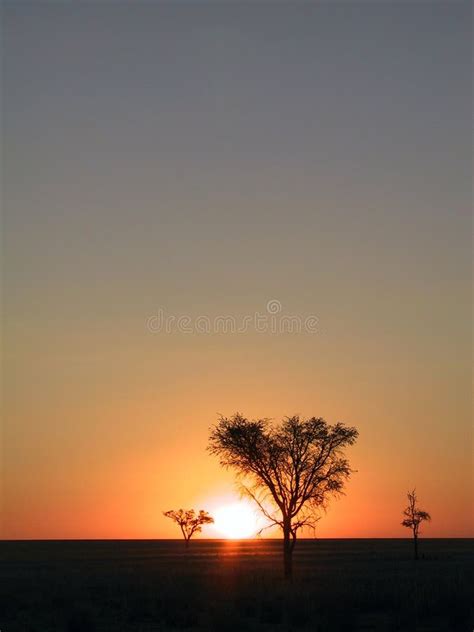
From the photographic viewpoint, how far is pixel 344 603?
115 feet

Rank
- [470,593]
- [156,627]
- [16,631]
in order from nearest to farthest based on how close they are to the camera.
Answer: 1. [16,631]
2. [156,627]
3. [470,593]

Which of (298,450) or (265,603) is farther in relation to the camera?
(298,450)

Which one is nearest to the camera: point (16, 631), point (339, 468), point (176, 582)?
point (16, 631)

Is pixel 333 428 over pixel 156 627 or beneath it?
over

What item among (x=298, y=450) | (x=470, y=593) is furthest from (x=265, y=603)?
(x=298, y=450)

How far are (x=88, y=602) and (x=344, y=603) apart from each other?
11.9 metres

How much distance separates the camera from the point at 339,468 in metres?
59.6

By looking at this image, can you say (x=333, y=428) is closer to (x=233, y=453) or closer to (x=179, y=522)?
(x=233, y=453)

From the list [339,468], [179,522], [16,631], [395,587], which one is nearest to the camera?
[16,631]

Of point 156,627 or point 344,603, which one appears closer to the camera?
Answer: point 156,627

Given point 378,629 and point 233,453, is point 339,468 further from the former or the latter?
point 378,629

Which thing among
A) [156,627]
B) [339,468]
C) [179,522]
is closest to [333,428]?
[339,468]

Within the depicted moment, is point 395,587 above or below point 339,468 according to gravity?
below

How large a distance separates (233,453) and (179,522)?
3779 inches
